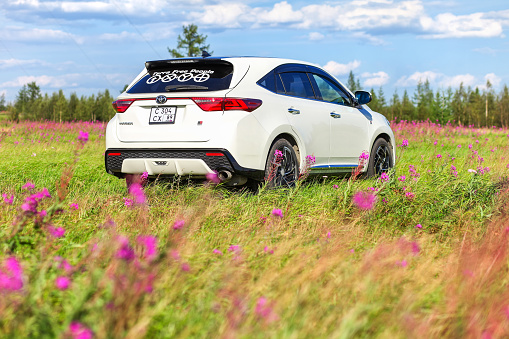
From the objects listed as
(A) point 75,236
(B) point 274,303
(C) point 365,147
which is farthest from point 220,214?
(C) point 365,147

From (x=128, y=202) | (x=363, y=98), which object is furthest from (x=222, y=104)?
(x=363, y=98)

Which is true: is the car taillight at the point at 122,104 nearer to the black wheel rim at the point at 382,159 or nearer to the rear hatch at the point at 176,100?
the rear hatch at the point at 176,100

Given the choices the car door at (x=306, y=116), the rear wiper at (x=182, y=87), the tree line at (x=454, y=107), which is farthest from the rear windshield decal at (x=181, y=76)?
the tree line at (x=454, y=107)

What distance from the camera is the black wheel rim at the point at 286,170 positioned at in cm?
642

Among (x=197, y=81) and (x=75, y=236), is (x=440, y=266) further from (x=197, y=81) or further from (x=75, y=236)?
(x=197, y=81)

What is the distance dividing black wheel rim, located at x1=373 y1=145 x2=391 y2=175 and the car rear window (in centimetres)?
332

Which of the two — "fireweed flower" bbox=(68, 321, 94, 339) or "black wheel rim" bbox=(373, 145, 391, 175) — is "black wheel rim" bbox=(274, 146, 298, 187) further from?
"fireweed flower" bbox=(68, 321, 94, 339)

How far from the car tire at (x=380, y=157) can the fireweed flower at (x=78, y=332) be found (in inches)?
259

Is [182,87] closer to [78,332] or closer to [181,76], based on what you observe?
[181,76]

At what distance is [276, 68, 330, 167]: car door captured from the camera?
22.1 ft

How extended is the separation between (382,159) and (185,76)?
3.88 m

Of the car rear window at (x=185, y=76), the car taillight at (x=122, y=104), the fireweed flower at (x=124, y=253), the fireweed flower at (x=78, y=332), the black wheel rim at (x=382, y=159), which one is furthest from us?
the black wheel rim at (x=382, y=159)

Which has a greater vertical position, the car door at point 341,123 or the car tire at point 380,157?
the car door at point 341,123

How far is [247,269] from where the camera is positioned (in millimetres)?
3354
